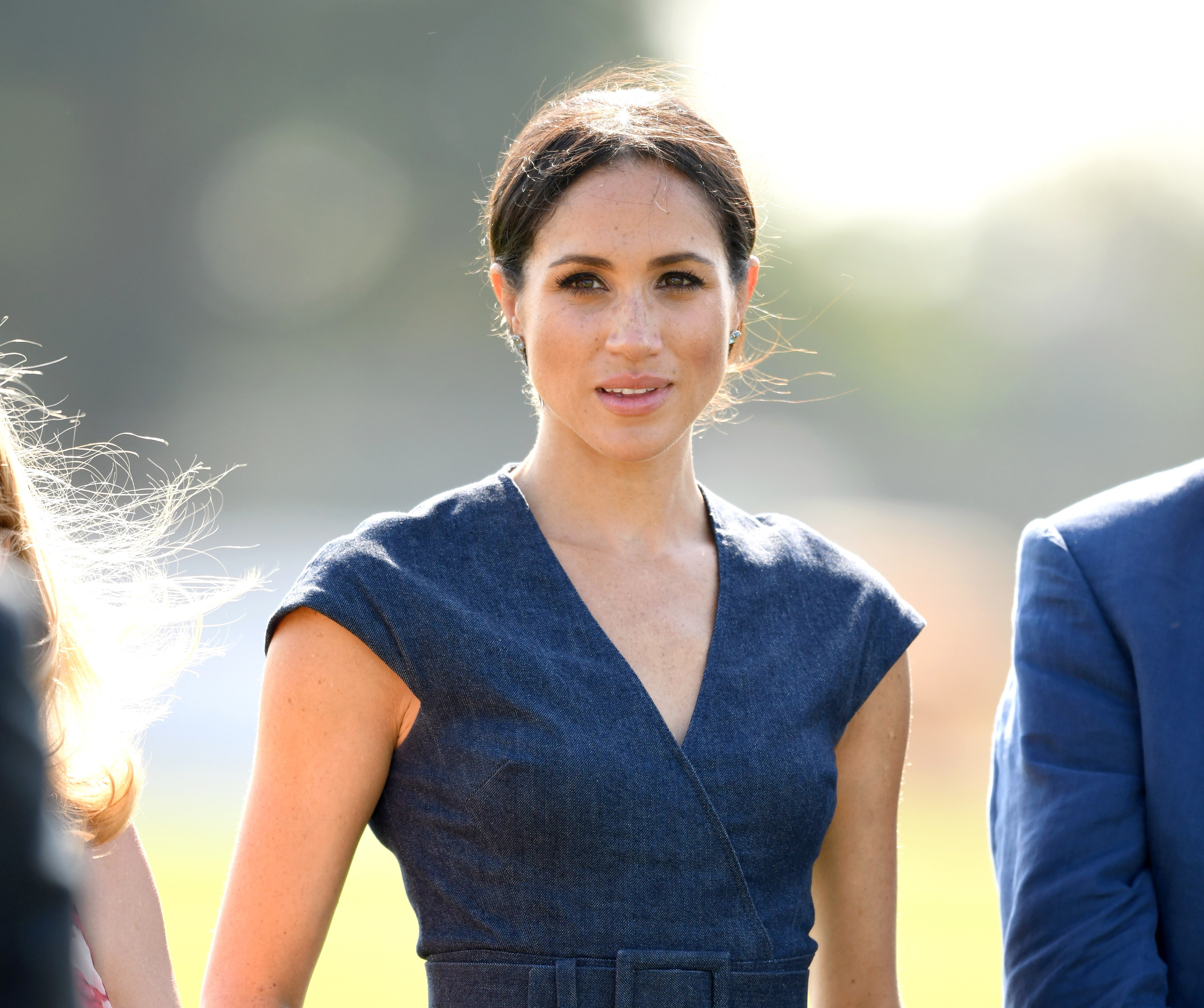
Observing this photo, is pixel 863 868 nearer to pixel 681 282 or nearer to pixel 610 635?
pixel 610 635

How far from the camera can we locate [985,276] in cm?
2541

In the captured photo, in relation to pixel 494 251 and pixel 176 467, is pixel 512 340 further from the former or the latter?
pixel 176 467

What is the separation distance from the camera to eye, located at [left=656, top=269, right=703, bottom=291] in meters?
2.00

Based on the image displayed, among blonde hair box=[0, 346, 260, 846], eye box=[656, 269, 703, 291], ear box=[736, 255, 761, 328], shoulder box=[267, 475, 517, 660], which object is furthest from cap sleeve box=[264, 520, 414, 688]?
ear box=[736, 255, 761, 328]

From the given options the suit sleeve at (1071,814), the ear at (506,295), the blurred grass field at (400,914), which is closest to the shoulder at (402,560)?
the ear at (506,295)

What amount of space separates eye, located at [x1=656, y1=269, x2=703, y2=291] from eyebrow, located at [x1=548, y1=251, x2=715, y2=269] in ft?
0.08

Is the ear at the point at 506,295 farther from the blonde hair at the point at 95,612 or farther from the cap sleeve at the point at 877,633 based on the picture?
the cap sleeve at the point at 877,633

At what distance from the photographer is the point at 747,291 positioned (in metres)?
2.16

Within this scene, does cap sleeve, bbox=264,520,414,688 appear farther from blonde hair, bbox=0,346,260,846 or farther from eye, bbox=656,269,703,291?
eye, bbox=656,269,703,291

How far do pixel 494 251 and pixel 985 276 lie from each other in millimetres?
24608

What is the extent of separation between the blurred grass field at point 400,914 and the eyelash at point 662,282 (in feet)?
10.8

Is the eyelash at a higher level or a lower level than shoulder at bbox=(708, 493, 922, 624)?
higher

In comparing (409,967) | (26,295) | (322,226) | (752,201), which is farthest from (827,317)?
(752,201)

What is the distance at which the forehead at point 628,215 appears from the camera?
1.96 meters
